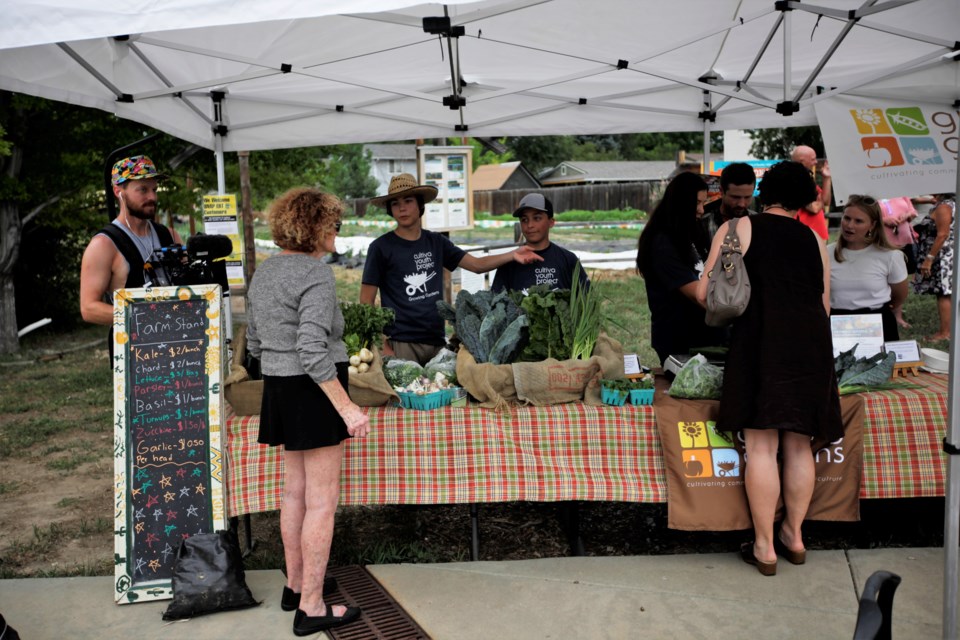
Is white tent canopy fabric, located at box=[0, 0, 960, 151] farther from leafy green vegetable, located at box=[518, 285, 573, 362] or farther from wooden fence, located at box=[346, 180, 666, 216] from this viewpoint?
wooden fence, located at box=[346, 180, 666, 216]

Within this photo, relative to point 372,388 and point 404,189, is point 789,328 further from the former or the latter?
point 404,189

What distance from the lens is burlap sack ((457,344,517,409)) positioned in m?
3.79

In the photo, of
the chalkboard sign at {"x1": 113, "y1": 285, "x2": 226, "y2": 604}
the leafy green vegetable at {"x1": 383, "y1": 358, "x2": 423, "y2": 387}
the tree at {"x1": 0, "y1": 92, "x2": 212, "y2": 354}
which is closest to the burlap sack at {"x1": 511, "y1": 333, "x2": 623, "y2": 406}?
the leafy green vegetable at {"x1": 383, "y1": 358, "x2": 423, "y2": 387}

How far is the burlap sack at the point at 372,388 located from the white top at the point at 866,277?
2644 mm

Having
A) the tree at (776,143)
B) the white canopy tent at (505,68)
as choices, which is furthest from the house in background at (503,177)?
the white canopy tent at (505,68)

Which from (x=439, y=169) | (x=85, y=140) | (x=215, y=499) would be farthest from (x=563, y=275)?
(x=85, y=140)

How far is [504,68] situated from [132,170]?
291cm

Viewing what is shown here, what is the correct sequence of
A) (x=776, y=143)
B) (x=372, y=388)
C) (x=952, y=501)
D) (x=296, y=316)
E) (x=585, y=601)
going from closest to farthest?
(x=952, y=501) < (x=296, y=316) < (x=585, y=601) < (x=372, y=388) < (x=776, y=143)

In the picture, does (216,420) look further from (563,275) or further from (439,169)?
(439,169)

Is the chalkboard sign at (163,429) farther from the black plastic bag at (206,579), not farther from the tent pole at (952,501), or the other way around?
the tent pole at (952,501)

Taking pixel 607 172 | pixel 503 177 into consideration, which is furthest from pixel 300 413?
pixel 607 172

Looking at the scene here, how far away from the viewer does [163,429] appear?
3.49m

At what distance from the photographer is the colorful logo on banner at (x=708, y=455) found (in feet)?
12.0

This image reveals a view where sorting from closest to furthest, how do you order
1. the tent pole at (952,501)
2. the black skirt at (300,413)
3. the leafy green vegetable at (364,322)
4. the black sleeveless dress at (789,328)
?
1. the tent pole at (952,501)
2. the black skirt at (300,413)
3. the black sleeveless dress at (789,328)
4. the leafy green vegetable at (364,322)
